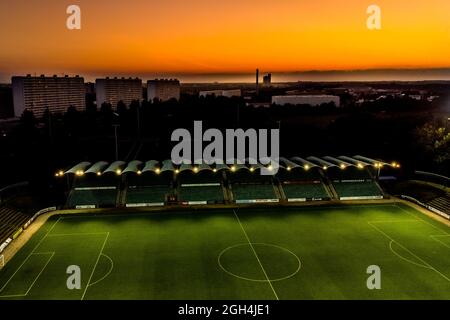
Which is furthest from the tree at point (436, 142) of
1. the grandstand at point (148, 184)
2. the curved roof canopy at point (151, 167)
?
the curved roof canopy at point (151, 167)

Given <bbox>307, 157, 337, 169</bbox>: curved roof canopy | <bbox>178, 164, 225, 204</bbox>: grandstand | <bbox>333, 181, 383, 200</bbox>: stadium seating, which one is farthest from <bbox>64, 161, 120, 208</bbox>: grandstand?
<bbox>333, 181, 383, 200</bbox>: stadium seating

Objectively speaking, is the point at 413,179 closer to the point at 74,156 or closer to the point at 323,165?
the point at 323,165

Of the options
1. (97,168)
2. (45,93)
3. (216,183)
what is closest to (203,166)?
(216,183)

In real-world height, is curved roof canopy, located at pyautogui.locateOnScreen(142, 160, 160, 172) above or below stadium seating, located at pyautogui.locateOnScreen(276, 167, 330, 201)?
above

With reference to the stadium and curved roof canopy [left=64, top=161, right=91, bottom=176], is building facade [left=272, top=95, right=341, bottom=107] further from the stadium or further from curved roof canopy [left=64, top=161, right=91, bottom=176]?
curved roof canopy [left=64, top=161, right=91, bottom=176]

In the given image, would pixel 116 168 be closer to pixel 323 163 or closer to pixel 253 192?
pixel 253 192
